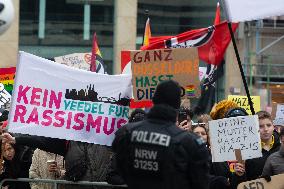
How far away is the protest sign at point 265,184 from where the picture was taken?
25.2 ft

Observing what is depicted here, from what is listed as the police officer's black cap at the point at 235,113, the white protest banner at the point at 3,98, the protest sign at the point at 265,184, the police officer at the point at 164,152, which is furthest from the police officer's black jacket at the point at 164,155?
the white protest banner at the point at 3,98

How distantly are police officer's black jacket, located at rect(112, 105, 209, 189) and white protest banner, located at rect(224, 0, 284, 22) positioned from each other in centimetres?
245

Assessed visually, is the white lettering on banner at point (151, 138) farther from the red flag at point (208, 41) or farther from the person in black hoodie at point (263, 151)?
the red flag at point (208, 41)

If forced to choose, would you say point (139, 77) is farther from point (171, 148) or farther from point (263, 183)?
point (171, 148)

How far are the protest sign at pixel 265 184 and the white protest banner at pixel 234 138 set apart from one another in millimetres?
277

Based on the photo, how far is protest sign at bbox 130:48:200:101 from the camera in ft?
31.0

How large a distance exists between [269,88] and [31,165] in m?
19.2

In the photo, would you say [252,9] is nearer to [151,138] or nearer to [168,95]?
[168,95]

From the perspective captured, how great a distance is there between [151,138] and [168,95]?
35cm

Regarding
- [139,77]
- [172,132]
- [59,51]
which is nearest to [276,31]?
[59,51]

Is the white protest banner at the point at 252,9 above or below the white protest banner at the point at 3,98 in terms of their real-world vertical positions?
above

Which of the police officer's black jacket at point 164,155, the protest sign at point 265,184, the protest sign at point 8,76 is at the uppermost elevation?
the protest sign at point 8,76

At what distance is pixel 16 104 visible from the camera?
8.74 meters

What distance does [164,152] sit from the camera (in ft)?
20.7
